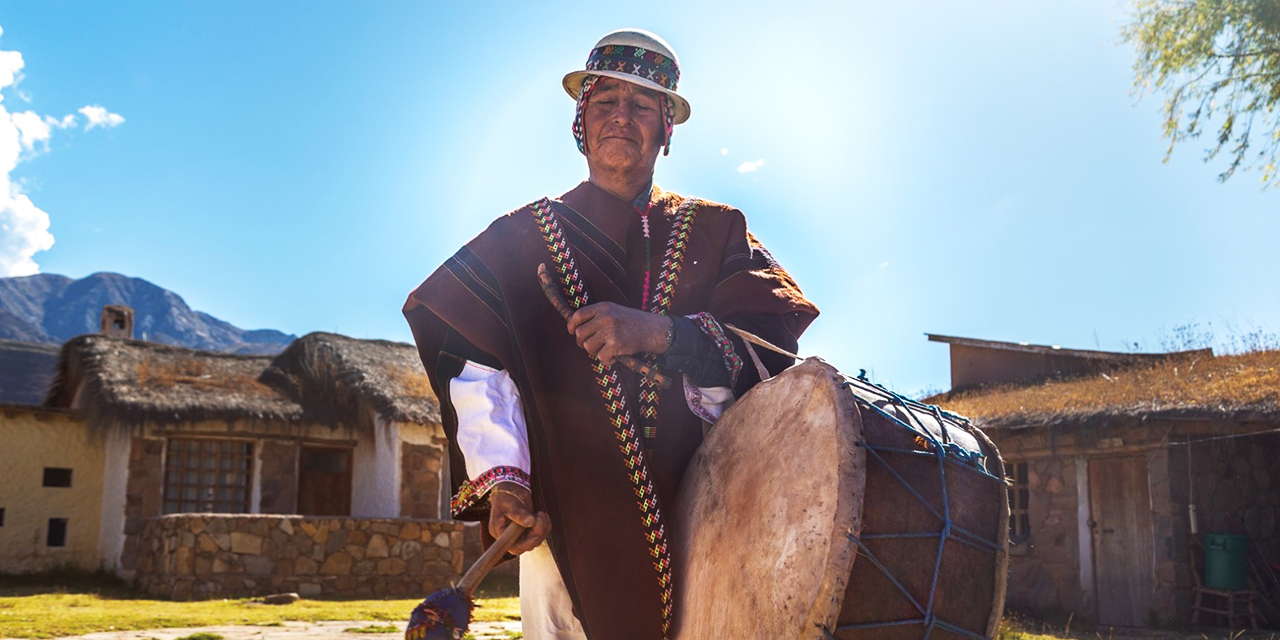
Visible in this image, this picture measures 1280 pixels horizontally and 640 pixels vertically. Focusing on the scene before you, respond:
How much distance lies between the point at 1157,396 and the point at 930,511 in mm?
11479

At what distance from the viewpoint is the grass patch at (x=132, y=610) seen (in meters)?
8.44

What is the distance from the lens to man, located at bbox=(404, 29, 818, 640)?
85.7 inches

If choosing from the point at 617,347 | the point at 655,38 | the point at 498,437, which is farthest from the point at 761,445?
the point at 655,38

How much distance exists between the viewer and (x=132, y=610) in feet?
33.8

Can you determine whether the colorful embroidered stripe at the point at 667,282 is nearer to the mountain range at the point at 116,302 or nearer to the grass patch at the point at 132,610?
the grass patch at the point at 132,610

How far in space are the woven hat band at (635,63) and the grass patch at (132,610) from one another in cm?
686

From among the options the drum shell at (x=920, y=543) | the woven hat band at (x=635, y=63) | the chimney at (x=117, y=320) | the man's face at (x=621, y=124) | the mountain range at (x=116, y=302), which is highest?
the mountain range at (x=116, y=302)

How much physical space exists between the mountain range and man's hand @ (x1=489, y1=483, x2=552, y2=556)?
299 ft

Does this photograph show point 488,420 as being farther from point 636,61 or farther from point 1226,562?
point 1226,562

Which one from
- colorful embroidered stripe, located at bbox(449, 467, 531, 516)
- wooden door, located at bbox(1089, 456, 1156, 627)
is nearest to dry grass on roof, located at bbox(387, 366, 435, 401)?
wooden door, located at bbox(1089, 456, 1156, 627)

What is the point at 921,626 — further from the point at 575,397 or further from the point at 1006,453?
the point at 1006,453

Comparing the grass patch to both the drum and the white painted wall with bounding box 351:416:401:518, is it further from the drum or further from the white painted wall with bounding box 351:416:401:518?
the drum

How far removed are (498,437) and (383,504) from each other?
14.7m

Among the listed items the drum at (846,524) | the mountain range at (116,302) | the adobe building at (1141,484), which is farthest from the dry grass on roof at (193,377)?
the mountain range at (116,302)
